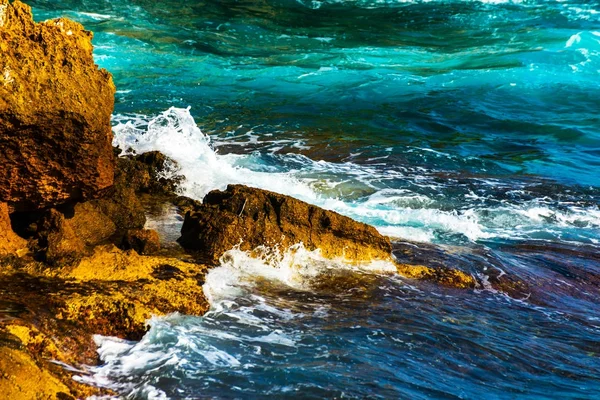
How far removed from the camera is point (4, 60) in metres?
4.27

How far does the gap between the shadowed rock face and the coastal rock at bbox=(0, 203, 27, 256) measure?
8cm

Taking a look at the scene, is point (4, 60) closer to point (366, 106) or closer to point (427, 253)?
point (427, 253)

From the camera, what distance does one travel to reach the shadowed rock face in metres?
4.29

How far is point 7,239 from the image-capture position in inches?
181

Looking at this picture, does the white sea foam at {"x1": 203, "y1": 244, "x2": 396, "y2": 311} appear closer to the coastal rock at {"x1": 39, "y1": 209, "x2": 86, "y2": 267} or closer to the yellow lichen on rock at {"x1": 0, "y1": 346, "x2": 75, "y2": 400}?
the coastal rock at {"x1": 39, "y1": 209, "x2": 86, "y2": 267}

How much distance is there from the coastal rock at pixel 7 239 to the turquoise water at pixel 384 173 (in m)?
1.19

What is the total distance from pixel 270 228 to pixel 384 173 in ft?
15.9

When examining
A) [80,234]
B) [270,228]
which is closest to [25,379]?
[80,234]

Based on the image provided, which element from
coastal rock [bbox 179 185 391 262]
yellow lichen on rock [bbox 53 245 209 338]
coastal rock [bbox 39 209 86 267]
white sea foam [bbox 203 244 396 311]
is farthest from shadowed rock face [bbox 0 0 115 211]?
white sea foam [bbox 203 244 396 311]

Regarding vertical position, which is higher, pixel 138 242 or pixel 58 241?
pixel 58 241

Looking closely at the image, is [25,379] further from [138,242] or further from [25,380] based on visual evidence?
[138,242]

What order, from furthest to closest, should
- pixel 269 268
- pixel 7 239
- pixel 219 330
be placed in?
pixel 269 268 < pixel 7 239 < pixel 219 330

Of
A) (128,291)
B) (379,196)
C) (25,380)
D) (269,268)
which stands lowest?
(379,196)

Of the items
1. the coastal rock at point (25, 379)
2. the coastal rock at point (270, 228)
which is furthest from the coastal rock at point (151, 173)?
the coastal rock at point (25, 379)
